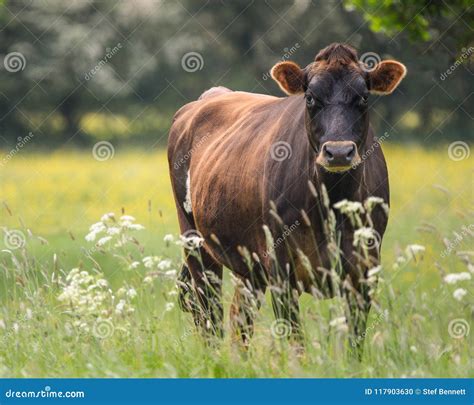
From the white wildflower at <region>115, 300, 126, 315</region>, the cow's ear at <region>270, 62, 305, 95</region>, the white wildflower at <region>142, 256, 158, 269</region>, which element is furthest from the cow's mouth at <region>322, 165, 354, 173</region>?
the white wildflower at <region>115, 300, 126, 315</region>

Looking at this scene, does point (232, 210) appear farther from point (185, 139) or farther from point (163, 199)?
point (163, 199)

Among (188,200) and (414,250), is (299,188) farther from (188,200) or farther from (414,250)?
(188,200)

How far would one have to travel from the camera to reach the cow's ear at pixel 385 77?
6.42 m

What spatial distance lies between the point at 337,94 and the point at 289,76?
529mm

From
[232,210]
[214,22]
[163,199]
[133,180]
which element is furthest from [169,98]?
[232,210]

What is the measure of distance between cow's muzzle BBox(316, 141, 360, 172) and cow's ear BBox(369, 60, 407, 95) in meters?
0.77

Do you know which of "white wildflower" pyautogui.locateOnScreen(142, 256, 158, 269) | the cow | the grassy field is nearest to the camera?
the grassy field

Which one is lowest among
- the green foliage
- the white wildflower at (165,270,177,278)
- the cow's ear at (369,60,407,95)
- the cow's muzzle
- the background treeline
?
the white wildflower at (165,270,177,278)

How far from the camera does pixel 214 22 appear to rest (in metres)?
27.2

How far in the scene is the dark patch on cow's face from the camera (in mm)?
6027

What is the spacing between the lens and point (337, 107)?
612 cm

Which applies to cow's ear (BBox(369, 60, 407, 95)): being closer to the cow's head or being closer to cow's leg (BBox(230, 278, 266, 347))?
the cow's head

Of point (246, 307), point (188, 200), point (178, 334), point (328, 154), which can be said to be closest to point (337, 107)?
point (328, 154)
